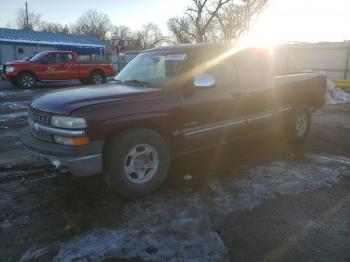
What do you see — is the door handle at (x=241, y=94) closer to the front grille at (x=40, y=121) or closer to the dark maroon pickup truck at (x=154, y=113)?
the dark maroon pickup truck at (x=154, y=113)

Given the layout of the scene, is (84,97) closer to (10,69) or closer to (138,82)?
(138,82)

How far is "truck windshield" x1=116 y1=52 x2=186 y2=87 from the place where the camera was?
4.40 m

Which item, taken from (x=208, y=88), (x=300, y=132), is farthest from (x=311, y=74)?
(x=208, y=88)

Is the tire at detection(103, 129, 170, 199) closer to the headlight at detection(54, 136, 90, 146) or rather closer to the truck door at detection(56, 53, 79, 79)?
the headlight at detection(54, 136, 90, 146)

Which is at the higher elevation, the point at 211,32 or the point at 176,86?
the point at 211,32

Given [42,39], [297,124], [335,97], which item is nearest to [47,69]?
[335,97]

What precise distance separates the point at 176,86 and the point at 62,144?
5.02 feet

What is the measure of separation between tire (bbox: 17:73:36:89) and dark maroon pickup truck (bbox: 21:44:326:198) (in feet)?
41.7

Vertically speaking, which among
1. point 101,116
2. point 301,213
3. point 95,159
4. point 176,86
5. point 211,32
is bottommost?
point 301,213

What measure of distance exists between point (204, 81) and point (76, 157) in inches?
72.5

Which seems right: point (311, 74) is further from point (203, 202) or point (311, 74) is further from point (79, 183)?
point (79, 183)

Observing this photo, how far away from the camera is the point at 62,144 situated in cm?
358

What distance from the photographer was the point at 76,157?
3.48 meters

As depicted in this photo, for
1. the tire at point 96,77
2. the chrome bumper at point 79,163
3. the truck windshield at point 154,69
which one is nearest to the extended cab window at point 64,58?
the tire at point 96,77
